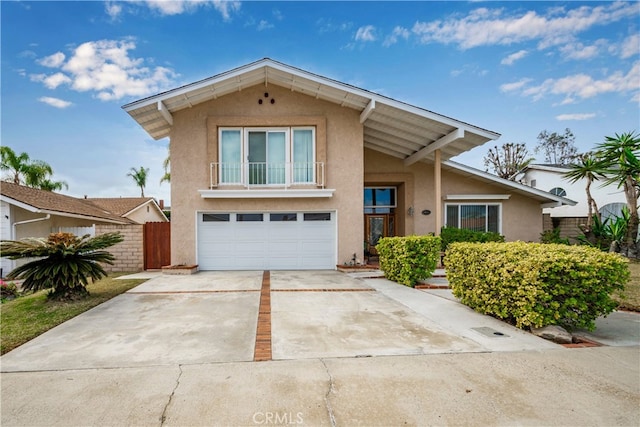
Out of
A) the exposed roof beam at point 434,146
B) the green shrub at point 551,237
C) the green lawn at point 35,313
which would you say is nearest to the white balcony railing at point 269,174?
the exposed roof beam at point 434,146

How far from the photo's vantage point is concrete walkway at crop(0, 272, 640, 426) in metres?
2.54

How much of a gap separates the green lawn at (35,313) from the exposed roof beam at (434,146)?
11112mm

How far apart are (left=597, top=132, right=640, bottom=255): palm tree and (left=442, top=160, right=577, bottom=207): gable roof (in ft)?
6.50

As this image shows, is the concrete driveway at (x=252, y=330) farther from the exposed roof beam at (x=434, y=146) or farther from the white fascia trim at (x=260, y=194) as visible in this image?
the exposed roof beam at (x=434, y=146)

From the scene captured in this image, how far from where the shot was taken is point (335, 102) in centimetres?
1118

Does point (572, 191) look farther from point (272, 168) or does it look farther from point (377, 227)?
point (272, 168)

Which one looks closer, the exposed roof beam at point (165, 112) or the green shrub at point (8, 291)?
the green shrub at point (8, 291)

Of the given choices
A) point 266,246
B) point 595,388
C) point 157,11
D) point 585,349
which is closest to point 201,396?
point 595,388

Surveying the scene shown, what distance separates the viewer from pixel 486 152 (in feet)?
93.7

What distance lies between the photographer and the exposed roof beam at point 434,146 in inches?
392

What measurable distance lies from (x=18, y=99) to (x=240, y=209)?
43.0 feet

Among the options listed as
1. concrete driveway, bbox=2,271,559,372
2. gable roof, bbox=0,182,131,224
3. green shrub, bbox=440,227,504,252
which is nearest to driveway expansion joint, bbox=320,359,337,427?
concrete driveway, bbox=2,271,559,372

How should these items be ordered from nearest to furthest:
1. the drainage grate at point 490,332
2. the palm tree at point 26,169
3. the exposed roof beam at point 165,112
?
the drainage grate at point 490,332, the exposed roof beam at point 165,112, the palm tree at point 26,169

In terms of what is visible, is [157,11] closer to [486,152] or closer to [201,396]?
[201,396]
